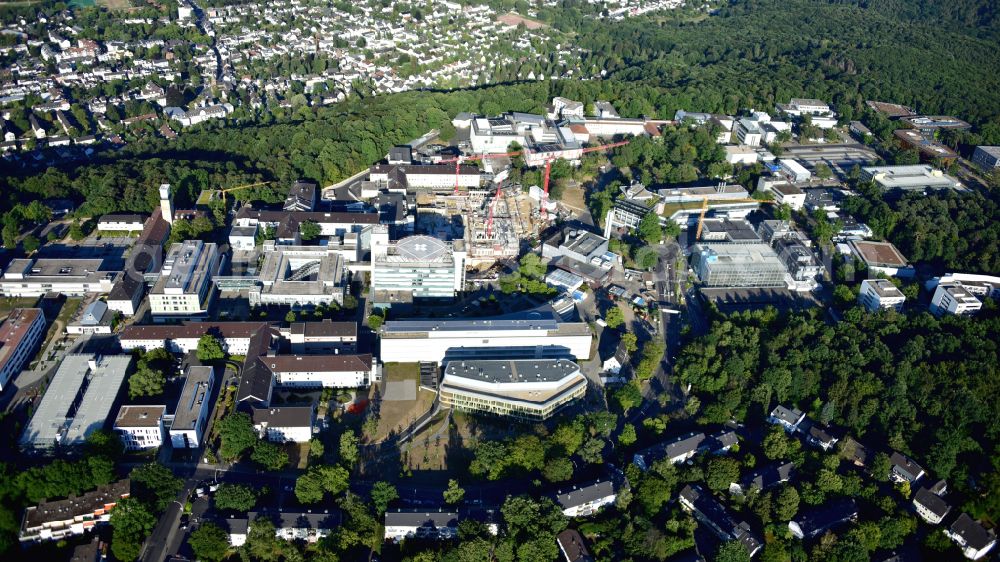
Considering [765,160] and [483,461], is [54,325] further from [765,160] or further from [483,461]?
[765,160]

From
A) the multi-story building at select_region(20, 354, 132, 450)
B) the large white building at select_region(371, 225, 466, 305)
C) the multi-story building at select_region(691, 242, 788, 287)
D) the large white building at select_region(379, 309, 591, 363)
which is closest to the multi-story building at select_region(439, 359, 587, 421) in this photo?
the large white building at select_region(379, 309, 591, 363)

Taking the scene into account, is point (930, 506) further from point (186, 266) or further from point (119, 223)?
point (119, 223)

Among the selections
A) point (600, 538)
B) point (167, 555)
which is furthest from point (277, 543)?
point (600, 538)

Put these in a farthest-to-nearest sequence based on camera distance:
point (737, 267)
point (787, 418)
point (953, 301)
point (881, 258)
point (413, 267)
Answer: point (881, 258)
point (737, 267)
point (953, 301)
point (413, 267)
point (787, 418)

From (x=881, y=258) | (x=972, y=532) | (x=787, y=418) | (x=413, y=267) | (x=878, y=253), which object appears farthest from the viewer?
(x=878, y=253)

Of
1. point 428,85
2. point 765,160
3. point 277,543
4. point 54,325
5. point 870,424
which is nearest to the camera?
point 277,543

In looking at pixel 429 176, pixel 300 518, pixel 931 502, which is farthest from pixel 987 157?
pixel 300 518

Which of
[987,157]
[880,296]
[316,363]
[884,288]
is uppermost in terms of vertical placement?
[987,157]

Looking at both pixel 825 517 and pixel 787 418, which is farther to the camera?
pixel 787 418
